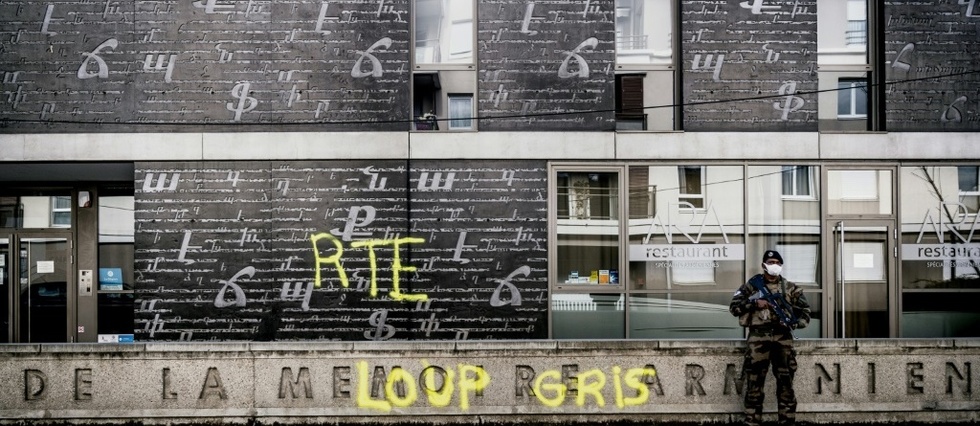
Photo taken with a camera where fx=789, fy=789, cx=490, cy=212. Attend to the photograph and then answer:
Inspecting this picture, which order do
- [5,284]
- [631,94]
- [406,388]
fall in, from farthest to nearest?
[5,284]
[631,94]
[406,388]

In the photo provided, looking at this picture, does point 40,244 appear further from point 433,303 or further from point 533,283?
point 533,283

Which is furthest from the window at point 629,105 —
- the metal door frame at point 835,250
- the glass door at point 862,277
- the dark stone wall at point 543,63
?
the glass door at point 862,277

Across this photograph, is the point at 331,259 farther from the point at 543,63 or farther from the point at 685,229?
the point at 685,229

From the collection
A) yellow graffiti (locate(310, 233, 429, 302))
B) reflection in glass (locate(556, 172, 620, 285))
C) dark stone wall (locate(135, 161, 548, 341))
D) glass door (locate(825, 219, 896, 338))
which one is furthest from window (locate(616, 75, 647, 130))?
yellow graffiti (locate(310, 233, 429, 302))

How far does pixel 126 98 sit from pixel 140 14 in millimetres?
1148

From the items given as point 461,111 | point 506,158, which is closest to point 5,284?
point 461,111

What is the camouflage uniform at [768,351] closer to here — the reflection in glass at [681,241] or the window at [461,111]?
the reflection in glass at [681,241]

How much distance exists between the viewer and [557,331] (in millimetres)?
10703

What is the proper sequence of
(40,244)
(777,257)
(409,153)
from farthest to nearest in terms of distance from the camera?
(40,244), (409,153), (777,257)

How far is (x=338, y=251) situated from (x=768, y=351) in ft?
18.4

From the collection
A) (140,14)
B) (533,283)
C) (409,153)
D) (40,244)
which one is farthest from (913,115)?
(40,244)

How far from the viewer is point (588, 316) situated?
10742 mm

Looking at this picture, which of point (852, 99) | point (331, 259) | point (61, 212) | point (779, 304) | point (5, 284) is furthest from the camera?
point (61, 212)

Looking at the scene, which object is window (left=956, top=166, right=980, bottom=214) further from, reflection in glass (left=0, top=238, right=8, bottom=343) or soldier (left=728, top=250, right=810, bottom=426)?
reflection in glass (left=0, top=238, right=8, bottom=343)
